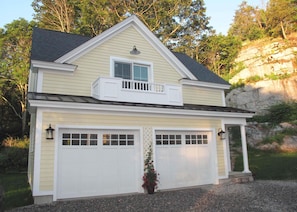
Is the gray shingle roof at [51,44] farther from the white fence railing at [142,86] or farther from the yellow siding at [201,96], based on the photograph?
the yellow siding at [201,96]

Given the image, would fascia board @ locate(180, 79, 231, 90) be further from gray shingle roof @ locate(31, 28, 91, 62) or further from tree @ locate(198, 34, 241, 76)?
tree @ locate(198, 34, 241, 76)

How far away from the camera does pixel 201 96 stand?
13.2m

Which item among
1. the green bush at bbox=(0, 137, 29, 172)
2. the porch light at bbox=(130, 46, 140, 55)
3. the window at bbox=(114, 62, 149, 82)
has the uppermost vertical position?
the porch light at bbox=(130, 46, 140, 55)

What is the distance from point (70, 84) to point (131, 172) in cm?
415

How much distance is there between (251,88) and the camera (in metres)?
24.6

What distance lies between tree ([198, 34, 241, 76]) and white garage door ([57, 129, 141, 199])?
22.7 metres

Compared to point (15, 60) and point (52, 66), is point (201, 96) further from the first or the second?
point (15, 60)

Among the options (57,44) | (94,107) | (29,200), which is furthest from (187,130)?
(57,44)

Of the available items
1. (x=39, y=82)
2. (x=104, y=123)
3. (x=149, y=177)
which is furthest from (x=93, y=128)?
(x=39, y=82)

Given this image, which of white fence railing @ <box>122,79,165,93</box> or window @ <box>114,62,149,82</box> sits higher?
window @ <box>114,62,149,82</box>

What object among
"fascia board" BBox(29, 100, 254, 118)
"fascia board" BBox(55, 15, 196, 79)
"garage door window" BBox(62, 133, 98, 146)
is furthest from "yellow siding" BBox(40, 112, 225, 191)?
"fascia board" BBox(55, 15, 196, 79)

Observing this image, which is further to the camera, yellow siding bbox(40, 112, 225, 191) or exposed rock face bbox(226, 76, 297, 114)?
exposed rock face bbox(226, 76, 297, 114)

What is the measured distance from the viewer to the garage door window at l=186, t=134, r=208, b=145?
10.8 meters

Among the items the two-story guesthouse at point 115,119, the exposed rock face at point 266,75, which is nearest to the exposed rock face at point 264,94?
the exposed rock face at point 266,75
